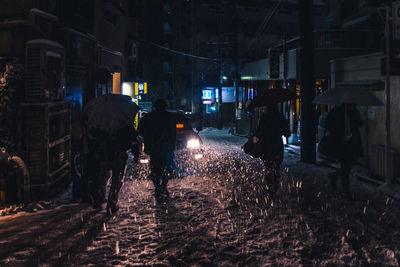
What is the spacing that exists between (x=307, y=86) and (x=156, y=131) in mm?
6924

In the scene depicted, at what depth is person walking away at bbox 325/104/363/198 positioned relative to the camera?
7.70 metres

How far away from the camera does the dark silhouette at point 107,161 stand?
676 cm

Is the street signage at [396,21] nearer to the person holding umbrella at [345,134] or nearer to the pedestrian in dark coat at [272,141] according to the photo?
the person holding umbrella at [345,134]

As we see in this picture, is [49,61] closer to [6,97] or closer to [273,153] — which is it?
[6,97]

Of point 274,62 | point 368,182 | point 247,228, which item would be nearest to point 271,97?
point 247,228

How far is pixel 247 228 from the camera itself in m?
5.83

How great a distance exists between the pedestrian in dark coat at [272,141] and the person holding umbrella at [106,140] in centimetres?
267

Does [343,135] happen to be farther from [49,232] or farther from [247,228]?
[49,232]

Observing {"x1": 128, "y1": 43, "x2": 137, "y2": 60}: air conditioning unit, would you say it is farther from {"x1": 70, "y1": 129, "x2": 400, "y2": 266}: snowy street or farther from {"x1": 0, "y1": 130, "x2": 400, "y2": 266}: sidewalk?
{"x1": 0, "y1": 130, "x2": 400, "y2": 266}: sidewalk

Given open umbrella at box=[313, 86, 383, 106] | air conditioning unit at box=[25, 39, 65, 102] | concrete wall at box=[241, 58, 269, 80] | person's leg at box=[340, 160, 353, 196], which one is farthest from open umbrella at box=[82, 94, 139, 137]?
concrete wall at box=[241, 58, 269, 80]

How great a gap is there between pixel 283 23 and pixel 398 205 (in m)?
41.2

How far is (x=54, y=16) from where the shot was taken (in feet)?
30.6

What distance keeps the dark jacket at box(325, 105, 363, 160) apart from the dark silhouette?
4.15 meters

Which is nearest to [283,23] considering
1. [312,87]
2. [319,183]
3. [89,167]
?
[312,87]
